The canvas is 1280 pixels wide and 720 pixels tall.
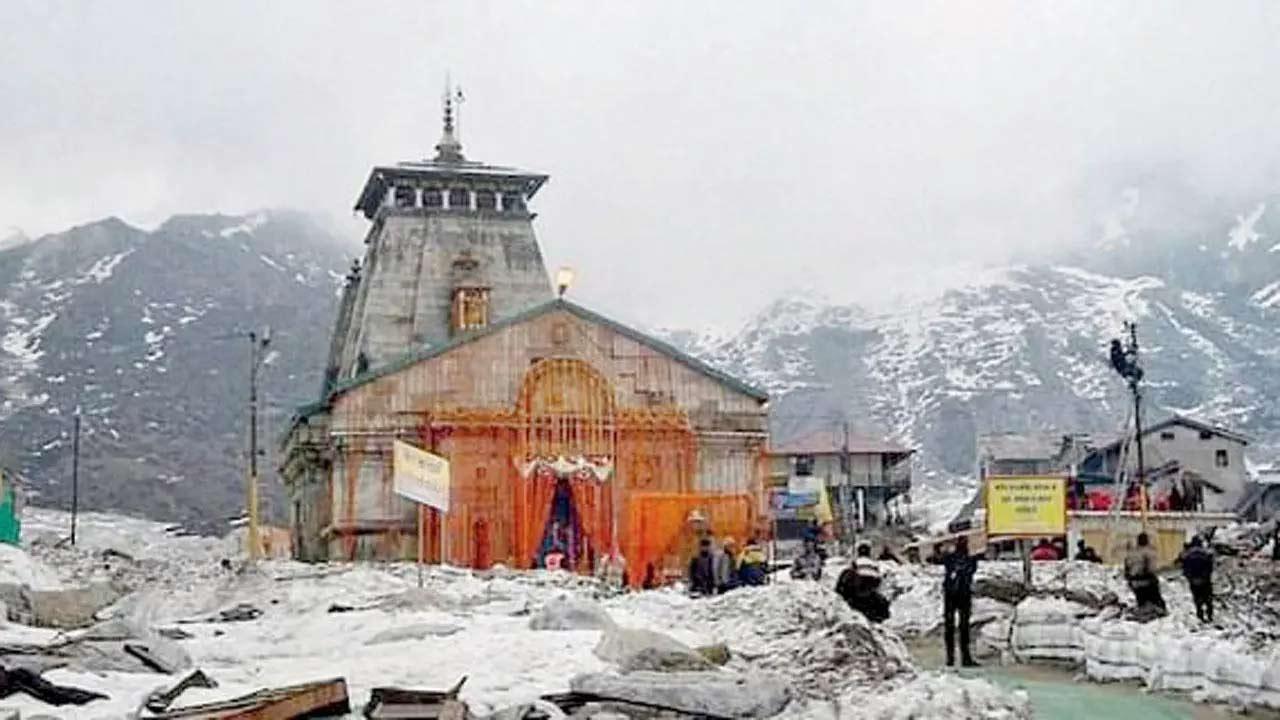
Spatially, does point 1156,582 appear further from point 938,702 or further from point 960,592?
point 938,702

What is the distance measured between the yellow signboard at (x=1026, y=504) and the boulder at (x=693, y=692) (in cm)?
1947

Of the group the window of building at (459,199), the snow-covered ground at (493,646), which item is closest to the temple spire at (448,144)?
the window of building at (459,199)

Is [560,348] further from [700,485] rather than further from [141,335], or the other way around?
[141,335]

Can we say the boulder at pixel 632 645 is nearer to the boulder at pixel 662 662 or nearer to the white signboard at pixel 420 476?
the boulder at pixel 662 662

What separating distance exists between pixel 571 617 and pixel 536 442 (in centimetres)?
2839

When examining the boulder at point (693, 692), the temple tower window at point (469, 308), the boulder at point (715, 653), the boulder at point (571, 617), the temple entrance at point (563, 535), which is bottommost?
the boulder at point (693, 692)

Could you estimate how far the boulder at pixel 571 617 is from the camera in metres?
16.6

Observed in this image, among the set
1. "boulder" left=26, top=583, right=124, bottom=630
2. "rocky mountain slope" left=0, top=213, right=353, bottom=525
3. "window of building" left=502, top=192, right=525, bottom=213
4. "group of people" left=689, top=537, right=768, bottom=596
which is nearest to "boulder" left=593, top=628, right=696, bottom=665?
"boulder" left=26, top=583, right=124, bottom=630

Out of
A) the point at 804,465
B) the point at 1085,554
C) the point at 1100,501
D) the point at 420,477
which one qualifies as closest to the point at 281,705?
the point at 420,477

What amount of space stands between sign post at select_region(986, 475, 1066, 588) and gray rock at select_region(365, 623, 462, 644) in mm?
17009

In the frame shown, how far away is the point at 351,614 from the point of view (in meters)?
20.0

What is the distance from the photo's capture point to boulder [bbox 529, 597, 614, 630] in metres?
16.6

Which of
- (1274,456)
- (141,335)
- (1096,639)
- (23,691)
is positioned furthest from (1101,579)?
(141,335)

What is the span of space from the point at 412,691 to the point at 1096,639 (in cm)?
1295
